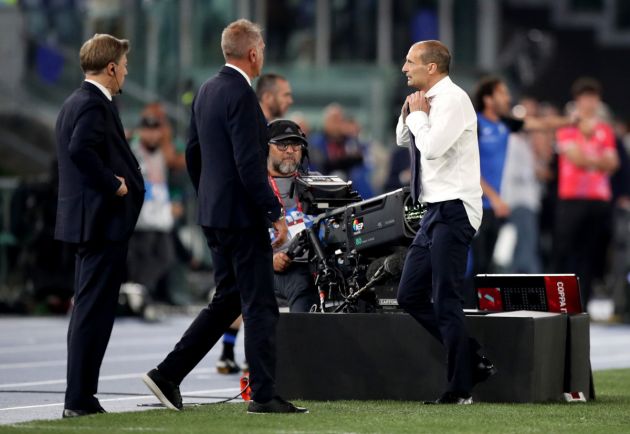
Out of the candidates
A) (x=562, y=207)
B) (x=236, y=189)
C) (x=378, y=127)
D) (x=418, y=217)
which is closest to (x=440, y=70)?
(x=418, y=217)

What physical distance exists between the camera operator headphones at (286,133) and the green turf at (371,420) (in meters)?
1.87

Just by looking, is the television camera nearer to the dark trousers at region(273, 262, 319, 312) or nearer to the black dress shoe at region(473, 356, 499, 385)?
the dark trousers at region(273, 262, 319, 312)

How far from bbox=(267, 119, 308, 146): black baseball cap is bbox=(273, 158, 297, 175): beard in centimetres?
14

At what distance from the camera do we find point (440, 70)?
1010cm

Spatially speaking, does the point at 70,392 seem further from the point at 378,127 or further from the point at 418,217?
the point at 378,127

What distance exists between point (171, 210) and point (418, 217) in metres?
8.95

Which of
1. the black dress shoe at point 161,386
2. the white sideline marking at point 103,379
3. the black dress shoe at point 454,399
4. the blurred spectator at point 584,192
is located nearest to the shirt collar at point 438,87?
the black dress shoe at point 454,399

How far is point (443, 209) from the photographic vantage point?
9867 mm

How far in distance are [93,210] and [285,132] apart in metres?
2.27

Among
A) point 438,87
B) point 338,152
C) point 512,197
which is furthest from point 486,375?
point 512,197

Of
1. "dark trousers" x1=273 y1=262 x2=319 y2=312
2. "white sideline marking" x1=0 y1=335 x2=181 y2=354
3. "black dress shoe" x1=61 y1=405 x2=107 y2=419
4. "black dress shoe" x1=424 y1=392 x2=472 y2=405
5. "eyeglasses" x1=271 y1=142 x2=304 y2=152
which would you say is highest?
"eyeglasses" x1=271 y1=142 x2=304 y2=152

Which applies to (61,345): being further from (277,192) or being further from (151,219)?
(277,192)

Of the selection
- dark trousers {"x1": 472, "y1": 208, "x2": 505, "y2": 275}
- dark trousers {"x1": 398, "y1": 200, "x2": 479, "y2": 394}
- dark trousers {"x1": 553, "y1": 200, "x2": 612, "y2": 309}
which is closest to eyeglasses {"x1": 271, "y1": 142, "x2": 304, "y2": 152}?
dark trousers {"x1": 398, "y1": 200, "x2": 479, "y2": 394}

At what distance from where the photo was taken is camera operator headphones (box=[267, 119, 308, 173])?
36.7 ft
